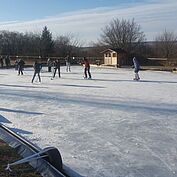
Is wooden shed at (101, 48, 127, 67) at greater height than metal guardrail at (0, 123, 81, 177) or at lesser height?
greater

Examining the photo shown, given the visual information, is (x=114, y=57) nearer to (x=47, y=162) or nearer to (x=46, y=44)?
(x=46, y=44)

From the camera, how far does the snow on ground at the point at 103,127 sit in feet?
19.6

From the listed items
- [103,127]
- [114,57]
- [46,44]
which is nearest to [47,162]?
[103,127]

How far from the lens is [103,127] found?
8.60 metres

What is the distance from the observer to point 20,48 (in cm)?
6200

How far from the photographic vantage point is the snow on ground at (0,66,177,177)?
19.6ft

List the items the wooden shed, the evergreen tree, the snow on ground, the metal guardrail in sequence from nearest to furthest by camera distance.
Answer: the metal guardrail, the snow on ground, the wooden shed, the evergreen tree

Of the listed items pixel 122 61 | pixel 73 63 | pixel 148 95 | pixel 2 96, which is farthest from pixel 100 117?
pixel 122 61

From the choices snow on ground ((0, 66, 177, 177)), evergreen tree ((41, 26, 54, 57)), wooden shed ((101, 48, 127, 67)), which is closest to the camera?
snow on ground ((0, 66, 177, 177))

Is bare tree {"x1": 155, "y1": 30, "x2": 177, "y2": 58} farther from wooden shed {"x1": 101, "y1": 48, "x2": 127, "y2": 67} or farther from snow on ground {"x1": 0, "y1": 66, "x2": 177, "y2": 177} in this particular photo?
snow on ground {"x1": 0, "y1": 66, "x2": 177, "y2": 177}

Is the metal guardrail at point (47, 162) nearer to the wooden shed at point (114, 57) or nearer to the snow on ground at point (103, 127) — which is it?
the snow on ground at point (103, 127)

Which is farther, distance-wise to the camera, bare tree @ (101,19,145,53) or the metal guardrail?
bare tree @ (101,19,145,53)

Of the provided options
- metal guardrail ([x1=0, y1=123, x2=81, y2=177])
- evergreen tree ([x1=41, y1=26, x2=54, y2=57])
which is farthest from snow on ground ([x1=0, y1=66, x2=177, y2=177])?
evergreen tree ([x1=41, y1=26, x2=54, y2=57])

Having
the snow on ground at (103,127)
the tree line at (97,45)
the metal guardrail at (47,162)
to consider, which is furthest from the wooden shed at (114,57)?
the metal guardrail at (47,162)
